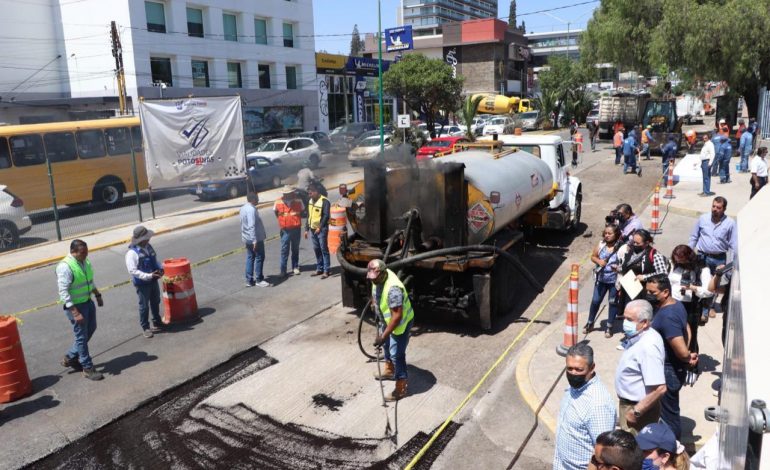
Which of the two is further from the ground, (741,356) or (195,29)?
(195,29)

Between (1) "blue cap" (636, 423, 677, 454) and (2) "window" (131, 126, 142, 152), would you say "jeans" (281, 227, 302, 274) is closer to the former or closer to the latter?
(1) "blue cap" (636, 423, 677, 454)

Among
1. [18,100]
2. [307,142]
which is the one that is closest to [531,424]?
[307,142]

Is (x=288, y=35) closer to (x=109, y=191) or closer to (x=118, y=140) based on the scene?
(x=118, y=140)

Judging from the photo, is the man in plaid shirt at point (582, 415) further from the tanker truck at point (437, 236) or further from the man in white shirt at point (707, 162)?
the man in white shirt at point (707, 162)

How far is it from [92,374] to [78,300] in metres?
0.94

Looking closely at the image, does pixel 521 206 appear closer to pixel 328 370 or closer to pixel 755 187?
pixel 328 370

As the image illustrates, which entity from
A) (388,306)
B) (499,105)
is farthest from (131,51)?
(388,306)

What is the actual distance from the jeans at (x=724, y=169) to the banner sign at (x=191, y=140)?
51.5 ft

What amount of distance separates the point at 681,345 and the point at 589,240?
9.46 m

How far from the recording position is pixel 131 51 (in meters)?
32.2

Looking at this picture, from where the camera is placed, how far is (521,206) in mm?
10055

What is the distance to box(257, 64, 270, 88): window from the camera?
41.1 meters

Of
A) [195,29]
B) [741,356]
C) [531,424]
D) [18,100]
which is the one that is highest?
[195,29]

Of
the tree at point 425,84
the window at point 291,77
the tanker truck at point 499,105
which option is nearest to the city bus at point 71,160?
the tree at point 425,84
